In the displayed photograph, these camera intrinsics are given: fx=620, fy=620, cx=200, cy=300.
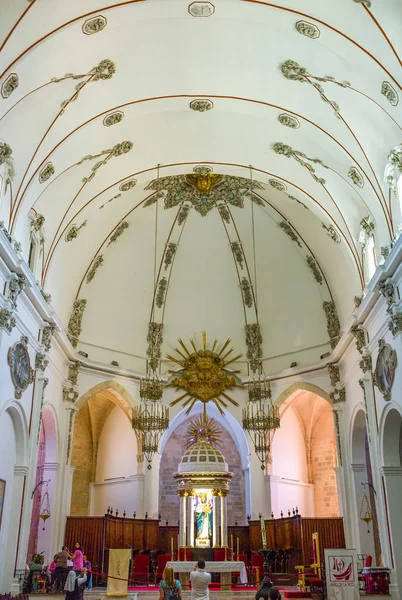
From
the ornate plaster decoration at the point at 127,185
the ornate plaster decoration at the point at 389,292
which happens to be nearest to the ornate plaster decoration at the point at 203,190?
the ornate plaster decoration at the point at 127,185

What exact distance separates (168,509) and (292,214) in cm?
1246

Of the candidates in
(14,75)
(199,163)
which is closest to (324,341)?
(199,163)

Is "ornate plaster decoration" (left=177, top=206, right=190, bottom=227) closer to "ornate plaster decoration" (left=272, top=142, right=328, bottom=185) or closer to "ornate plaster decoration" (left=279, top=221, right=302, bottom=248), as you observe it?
"ornate plaster decoration" (left=279, top=221, right=302, bottom=248)

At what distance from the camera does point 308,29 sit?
41.4 feet

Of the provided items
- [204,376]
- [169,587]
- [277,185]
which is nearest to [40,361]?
[204,376]

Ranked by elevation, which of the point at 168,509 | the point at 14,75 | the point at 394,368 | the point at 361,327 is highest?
the point at 14,75

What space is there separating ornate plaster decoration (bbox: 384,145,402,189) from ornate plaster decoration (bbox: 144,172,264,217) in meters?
6.90

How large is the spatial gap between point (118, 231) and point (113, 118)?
22.4 ft

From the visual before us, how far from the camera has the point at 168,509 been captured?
24.5 m

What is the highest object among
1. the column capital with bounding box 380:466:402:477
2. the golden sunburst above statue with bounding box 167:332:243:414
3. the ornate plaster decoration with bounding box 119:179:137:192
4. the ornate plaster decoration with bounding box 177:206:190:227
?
the ornate plaster decoration with bounding box 177:206:190:227

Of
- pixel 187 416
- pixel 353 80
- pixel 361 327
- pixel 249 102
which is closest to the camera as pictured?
pixel 353 80

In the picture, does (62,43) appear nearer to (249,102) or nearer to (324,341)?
(249,102)

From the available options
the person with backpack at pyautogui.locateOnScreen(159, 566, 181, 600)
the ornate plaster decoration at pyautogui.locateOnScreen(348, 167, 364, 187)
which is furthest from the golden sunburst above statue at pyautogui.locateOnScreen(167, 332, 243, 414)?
the person with backpack at pyautogui.locateOnScreen(159, 566, 181, 600)

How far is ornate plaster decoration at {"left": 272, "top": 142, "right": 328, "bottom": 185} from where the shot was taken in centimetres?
1692
